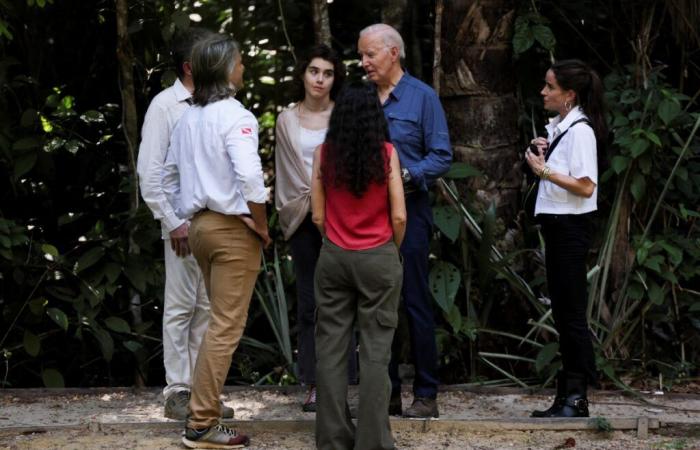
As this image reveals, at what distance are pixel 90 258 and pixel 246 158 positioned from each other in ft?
6.97

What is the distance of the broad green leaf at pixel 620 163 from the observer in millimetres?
6621

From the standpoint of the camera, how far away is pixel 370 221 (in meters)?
4.96

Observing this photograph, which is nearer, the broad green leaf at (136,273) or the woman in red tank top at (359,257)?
the woman in red tank top at (359,257)

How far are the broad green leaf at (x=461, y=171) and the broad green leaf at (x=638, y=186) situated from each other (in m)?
0.93

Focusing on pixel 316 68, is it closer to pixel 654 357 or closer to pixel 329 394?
pixel 329 394

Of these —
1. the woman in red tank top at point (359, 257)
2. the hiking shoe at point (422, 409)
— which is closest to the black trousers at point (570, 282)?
the hiking shoe at point (422, 409)

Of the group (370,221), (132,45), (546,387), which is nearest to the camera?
(370,221)

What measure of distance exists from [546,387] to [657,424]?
3.52 feet

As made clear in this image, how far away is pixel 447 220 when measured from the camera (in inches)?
261

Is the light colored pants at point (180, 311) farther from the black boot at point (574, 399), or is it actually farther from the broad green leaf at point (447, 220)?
the black boot at point (574, 399)

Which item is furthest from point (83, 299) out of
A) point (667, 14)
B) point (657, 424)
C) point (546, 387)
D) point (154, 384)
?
point (667, 14)

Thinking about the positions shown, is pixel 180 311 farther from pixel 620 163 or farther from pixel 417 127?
pixel 620 163

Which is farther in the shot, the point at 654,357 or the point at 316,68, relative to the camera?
the point at 654,357

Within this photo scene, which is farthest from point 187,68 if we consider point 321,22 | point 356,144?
point 321,22
